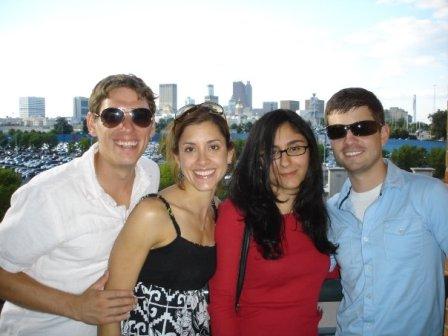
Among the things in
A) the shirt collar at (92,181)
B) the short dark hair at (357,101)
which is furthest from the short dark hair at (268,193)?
the shirt collar at (92,181)

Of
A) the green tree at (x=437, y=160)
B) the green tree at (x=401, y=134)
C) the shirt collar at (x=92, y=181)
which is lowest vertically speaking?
the green tree at (x=437, y=160)

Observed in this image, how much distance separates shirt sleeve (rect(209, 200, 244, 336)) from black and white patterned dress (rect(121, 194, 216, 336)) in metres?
0.12

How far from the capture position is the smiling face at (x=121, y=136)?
2.53 metres

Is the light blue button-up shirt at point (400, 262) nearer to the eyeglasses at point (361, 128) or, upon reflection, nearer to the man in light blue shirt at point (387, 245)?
the man in light blue shirt at point (387, 245)

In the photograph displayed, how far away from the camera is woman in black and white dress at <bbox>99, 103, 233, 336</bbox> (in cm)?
204

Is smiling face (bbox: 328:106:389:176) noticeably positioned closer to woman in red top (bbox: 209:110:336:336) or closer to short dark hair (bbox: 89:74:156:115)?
woman in red top (bbox: 209:110:336:336)

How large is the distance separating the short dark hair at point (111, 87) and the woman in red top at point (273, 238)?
952 millimetres

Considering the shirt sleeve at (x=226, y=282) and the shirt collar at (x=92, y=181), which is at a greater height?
the shirt collar at (x=92, y=181)

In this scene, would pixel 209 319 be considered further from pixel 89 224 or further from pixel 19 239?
pixel 19 239

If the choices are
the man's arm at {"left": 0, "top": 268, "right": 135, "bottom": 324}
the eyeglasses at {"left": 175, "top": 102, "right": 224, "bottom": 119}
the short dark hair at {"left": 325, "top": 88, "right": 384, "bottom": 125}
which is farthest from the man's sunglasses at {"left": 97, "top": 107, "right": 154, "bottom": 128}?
the short dark hair at {"left": 325, "top": 88, "right": 384, "bottom": 125}

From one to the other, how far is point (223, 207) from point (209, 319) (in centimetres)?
77

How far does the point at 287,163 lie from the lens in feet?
8.02

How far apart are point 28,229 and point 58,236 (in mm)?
178

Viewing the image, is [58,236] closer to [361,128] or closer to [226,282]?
[226,282]
